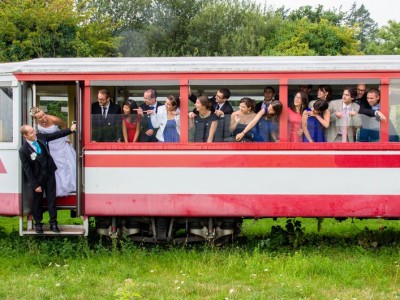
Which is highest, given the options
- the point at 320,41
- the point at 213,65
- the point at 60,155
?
the point at 320,41

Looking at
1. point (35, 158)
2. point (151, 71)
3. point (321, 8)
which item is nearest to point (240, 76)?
point (151, 71)

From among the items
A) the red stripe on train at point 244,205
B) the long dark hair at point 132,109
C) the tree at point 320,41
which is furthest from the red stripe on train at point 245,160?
the tree at point 320,41

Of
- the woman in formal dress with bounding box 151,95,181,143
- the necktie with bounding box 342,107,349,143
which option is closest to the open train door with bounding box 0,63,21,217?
the woman in formal dress with bounding box 151,95,181,143

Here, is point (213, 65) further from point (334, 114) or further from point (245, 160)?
point (334, 114)

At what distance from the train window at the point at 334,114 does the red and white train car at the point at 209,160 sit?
72 millimetres

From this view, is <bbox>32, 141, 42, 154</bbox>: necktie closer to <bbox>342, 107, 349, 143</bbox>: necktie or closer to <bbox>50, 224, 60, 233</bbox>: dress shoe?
<bbox>50, 224, 60, 233</bbox>: dress shoe

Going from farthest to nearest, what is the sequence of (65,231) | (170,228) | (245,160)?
(170,228) → (65,231) → (245,160)

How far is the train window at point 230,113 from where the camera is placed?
10695 mm

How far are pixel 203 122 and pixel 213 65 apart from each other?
0.86 m

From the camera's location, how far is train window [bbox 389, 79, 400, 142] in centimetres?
1049

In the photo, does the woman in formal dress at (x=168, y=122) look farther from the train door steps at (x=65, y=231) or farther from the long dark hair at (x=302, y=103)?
the train door steps at (x=65, y=231)

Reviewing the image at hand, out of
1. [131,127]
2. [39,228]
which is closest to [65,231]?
[39,228]

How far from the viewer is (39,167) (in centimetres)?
1076

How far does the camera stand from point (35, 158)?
419 inches
